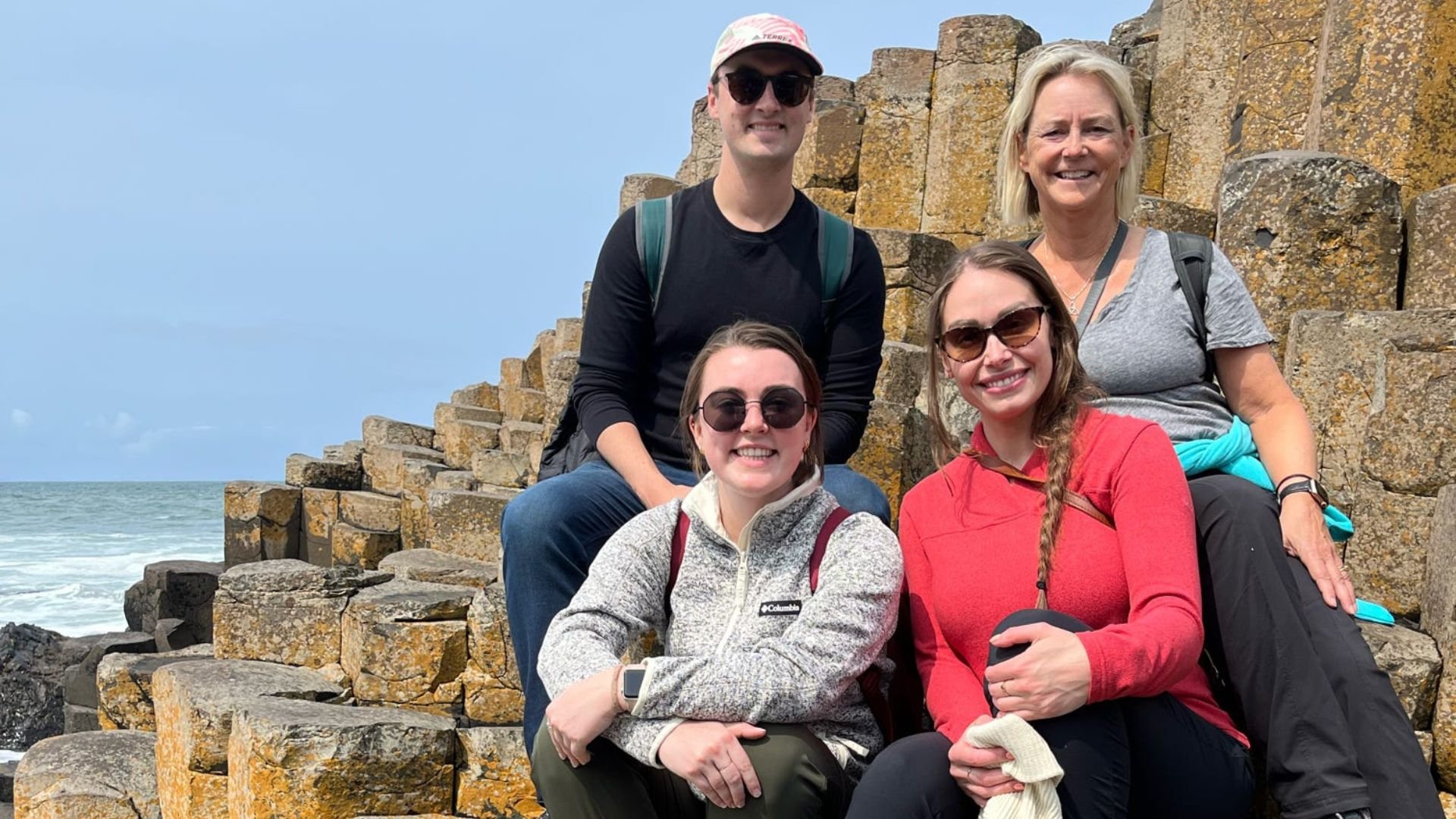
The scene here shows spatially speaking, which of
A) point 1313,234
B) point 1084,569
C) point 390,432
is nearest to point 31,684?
point 390,432

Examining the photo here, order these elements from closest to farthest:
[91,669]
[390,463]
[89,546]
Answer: [91,669] → [390,463] → [89,546]

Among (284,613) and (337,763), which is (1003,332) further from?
(284,613)

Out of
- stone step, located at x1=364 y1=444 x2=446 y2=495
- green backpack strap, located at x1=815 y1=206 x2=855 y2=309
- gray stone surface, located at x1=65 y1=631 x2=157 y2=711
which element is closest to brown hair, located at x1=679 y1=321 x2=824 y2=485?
green backpack strap, located at x1=815 y1=206 x2=855 y2=309

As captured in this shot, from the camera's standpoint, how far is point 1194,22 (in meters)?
11.2

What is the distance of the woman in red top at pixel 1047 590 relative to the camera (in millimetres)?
2367

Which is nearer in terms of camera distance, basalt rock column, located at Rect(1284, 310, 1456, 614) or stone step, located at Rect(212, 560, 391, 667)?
basalt rock column, located at Rect(1284, 310, 1456, 614)

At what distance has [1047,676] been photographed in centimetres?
233

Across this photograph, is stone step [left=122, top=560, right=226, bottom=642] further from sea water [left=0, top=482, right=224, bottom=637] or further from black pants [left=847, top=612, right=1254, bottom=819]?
black pants [left=847, top=612, right=1254, bottom=819]

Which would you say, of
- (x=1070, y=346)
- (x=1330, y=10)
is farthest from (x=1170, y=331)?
(x=1330, y=10)

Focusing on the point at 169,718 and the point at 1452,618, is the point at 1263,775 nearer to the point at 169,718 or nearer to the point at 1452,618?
the point at 1452,618

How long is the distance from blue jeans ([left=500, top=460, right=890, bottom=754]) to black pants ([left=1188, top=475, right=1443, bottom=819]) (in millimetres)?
952

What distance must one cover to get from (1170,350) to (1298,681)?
93 cm

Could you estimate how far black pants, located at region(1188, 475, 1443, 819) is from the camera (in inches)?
99.7

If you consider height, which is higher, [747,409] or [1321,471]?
[747,409]
